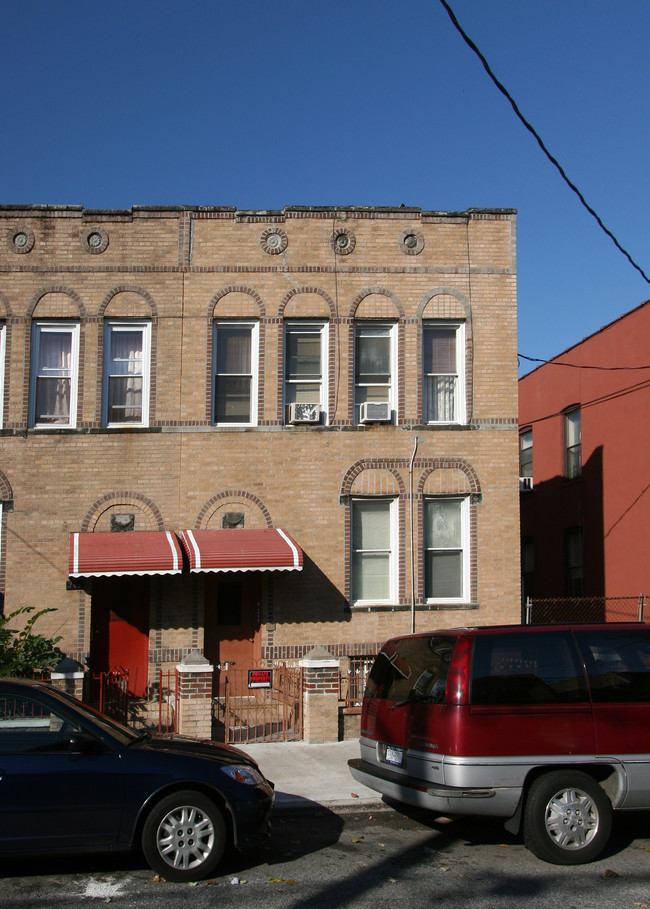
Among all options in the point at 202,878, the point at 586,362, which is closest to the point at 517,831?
the point at 202,878

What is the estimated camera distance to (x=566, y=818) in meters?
7.22

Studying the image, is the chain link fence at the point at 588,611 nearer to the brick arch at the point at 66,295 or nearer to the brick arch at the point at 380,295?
the brick arch at the point at 380,295

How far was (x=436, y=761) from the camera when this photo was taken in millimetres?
7234

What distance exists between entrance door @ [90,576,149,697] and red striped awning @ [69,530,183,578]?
36.5 inches

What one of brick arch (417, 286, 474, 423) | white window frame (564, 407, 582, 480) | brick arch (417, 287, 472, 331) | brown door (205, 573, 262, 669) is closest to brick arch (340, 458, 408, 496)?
brick arch (417, 286, 474, 423)

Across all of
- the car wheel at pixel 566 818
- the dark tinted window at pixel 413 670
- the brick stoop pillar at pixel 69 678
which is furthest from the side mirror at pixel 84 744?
the brick stoop pillar at pixel 69 678

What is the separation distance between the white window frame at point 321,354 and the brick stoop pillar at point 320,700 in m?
4.45

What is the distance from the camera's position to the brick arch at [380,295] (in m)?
15.2

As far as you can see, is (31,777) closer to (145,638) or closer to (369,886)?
(369,886)

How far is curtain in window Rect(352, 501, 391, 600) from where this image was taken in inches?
588

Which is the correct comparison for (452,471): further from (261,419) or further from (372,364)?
(261,419)

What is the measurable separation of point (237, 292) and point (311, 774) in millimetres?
8003

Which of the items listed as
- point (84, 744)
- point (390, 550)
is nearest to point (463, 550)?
point (390, 550)

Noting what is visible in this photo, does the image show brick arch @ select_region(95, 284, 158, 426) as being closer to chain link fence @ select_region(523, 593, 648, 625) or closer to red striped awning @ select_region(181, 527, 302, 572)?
red striped awning @ select_region(181, 527, 302, 572)
